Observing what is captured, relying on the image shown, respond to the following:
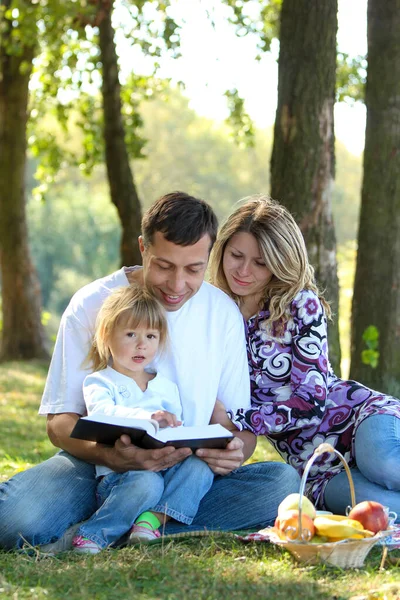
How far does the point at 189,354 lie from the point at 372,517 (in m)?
1.22

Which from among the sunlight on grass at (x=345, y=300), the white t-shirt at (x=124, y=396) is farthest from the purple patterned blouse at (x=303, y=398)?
the sunlight on grass at (x=345, y=300)

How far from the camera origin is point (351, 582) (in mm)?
3447

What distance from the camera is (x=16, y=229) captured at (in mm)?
13484

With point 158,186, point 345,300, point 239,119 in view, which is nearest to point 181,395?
point 239,119

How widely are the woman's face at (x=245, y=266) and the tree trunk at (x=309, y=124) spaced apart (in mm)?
1761

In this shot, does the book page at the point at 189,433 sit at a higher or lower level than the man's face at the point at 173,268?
lower

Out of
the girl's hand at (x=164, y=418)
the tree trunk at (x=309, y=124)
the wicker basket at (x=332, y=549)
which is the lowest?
the wicker basket at (x=332, y=549)

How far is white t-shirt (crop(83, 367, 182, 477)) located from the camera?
3.99 m

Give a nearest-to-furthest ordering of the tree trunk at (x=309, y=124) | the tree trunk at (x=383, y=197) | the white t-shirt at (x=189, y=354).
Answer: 1. the white t-shirt at (x=189, y=354)
2. the tree trunk at (x=309, y=124)
3. the tree trunk at (x=383, y=197)

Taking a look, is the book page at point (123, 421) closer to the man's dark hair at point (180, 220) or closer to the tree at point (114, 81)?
the man's dark hair at point (180, 220)

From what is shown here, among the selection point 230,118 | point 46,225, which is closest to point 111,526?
point 230,118

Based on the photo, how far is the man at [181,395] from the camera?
160 inches

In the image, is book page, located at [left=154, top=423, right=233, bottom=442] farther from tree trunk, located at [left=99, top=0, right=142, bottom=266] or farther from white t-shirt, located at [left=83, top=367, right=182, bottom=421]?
tree trunk, located at [left=99, top=0, right=142, bottom=266]

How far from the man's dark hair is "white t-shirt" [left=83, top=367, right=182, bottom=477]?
67 cm
